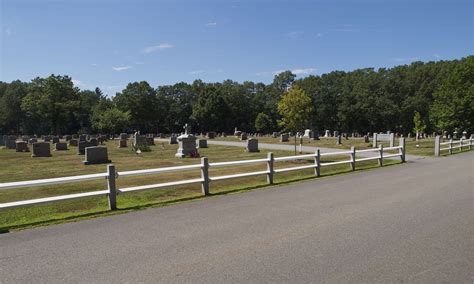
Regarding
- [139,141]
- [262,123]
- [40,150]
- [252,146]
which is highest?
[262,123]

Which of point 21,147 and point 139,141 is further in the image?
point 139,141

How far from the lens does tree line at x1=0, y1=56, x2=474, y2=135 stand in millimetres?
90438

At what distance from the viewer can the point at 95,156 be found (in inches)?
1009

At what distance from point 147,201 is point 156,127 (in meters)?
105

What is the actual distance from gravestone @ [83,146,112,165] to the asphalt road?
16951mm

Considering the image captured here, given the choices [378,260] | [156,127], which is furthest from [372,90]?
[378,260]

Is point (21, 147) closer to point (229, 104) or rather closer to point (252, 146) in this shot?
point (252, 146)

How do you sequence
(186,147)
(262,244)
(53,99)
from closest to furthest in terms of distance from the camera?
(262,244) < (186,147) < (53,99)

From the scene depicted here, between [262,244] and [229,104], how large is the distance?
105327mm

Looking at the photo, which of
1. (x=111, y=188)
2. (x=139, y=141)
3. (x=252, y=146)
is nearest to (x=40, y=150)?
(x=139, y=141)

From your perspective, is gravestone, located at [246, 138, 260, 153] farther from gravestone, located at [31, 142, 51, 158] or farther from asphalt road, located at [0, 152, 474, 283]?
asphalt road, located at [0, 152, 474, 283]

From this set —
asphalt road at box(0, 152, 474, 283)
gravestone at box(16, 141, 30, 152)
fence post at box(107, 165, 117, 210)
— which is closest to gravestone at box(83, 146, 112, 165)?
gravestone at box(16, 141, 30, 152)

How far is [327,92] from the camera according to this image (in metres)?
107

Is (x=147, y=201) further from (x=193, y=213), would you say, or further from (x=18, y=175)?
(x=18, y=175)
